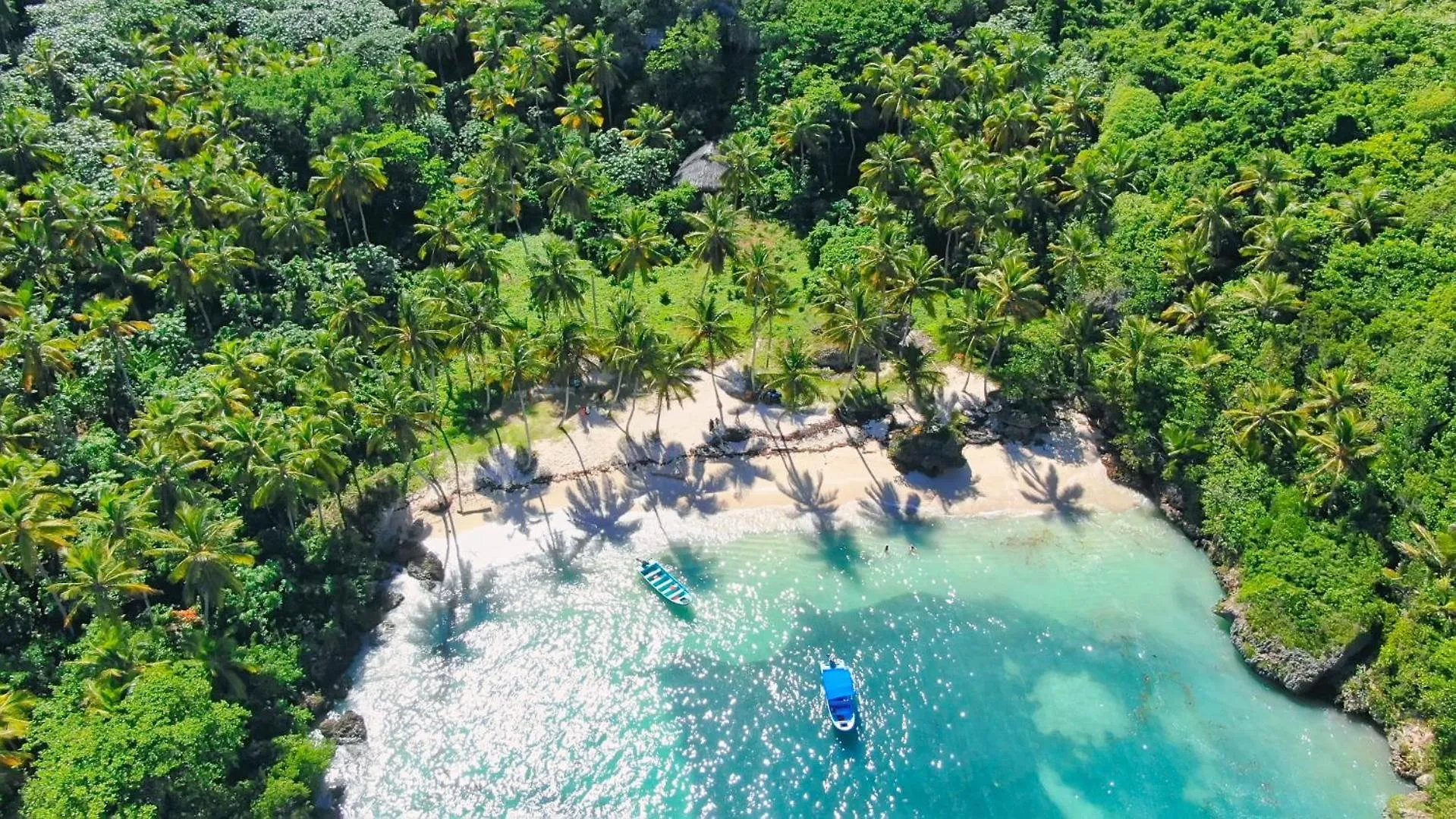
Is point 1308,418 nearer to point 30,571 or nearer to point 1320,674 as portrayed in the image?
point 1320,674

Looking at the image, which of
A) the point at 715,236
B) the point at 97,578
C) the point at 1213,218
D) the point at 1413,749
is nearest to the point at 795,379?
the point at 715,236

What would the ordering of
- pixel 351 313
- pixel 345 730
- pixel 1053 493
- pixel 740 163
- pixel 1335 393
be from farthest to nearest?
1. pixel 740 163
2. pixel 1053 493
3. pixel 351 313
4. pixel 1335 393
5. pixel 345 730

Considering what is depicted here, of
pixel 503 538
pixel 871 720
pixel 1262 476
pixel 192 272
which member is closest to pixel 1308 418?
pixel 1262 476

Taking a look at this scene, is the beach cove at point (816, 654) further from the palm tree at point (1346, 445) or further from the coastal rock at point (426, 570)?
the palm tree at point (1346, 445)

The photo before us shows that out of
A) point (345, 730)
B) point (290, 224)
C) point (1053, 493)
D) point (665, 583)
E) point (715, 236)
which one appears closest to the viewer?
point (345, 730)

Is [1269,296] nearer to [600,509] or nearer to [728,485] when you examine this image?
[728,485]

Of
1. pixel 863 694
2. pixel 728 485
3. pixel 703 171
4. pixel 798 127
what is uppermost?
pixel 798 127

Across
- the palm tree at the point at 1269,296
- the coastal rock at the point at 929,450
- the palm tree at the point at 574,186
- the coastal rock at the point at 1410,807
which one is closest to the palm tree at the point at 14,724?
the palm tree at the point at 574,186
